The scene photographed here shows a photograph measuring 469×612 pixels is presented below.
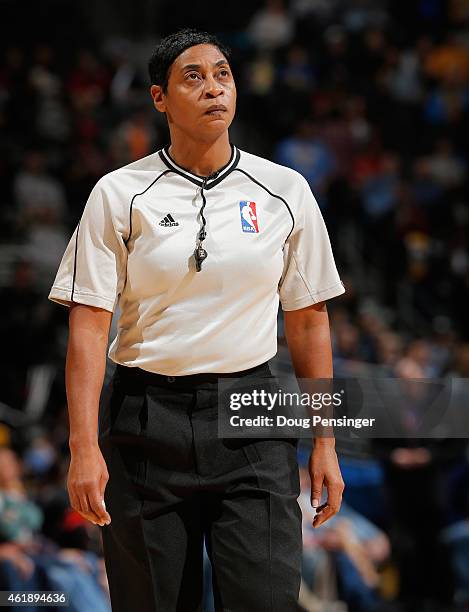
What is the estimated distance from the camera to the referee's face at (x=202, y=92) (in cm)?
321

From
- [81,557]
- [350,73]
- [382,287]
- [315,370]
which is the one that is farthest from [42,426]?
[350,73]

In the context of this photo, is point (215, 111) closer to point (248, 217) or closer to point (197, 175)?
point (197, 175)

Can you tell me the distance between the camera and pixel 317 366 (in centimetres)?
333

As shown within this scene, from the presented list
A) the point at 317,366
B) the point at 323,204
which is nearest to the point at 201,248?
the point at 317,366

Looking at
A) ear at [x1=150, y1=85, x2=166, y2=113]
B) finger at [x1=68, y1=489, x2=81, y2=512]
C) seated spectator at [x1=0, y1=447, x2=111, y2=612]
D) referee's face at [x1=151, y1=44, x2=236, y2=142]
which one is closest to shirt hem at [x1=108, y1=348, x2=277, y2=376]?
finger at [x1=68, y1=489, x2=81, y2=512]

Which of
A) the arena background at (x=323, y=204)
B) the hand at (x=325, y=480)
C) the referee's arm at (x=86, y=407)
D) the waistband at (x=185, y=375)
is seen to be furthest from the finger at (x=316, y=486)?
the arena background at (x=323, y=204)

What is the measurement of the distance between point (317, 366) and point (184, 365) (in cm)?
44

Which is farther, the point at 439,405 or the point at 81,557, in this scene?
the point at 81,557

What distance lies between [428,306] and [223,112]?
7739 mm

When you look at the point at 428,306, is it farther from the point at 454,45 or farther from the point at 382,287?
the point at 454,45

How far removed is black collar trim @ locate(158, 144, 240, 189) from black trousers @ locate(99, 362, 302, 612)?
1.91ft

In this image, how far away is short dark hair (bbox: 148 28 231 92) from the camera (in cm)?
324

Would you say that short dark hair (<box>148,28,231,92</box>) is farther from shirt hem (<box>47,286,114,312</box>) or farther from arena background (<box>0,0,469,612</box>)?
arena background (<box>0,0,469,612</box>)

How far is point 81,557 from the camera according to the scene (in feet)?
18.7
